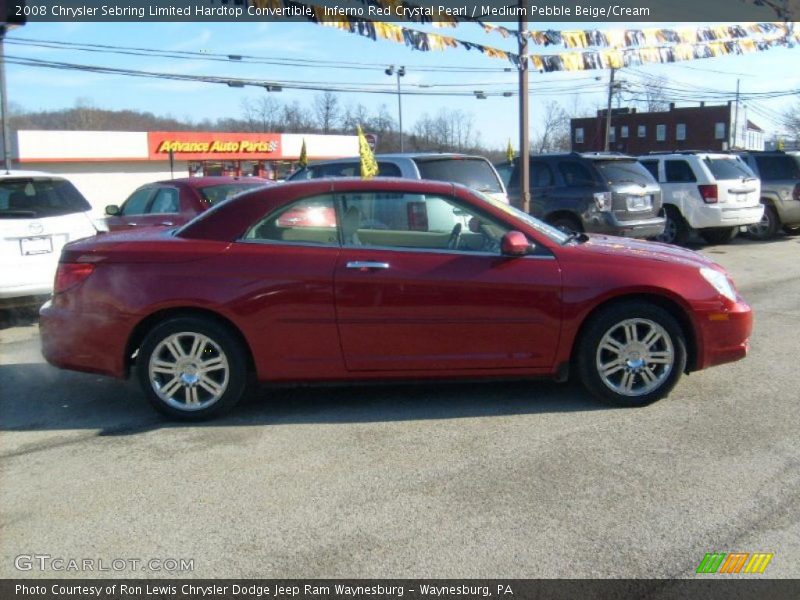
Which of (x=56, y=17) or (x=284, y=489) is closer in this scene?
(x=284, y=489)

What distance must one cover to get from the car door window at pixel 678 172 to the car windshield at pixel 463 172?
18.9 feet

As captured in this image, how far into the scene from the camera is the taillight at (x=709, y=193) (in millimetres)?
13648

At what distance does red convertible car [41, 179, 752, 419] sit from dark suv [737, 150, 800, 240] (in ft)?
37.7

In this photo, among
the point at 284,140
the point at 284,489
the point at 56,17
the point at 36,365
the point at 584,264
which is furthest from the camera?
the point at 284,140

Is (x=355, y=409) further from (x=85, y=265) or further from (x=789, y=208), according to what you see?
(x=789, y=208)

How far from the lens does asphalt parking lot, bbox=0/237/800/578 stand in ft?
10.9

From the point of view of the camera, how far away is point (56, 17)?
12211 millimetres

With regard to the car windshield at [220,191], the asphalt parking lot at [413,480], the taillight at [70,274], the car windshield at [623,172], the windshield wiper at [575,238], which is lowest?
the asphalt parking lot at [413,480]

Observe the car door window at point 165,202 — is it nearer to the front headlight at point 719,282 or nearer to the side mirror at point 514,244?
the side mirror at point 514,244

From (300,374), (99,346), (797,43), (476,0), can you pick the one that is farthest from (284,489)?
(797,43)

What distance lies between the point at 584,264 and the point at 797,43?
1387 centimetres

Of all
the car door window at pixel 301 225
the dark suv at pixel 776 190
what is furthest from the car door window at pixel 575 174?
the car door window at pixel 301 225

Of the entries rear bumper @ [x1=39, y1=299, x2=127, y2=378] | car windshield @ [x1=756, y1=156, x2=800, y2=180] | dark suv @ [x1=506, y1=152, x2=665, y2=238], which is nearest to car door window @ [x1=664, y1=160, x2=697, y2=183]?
dark suv @ [x1=506, y1=152, x2=665, y2=238]

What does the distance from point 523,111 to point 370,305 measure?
7.65 m
